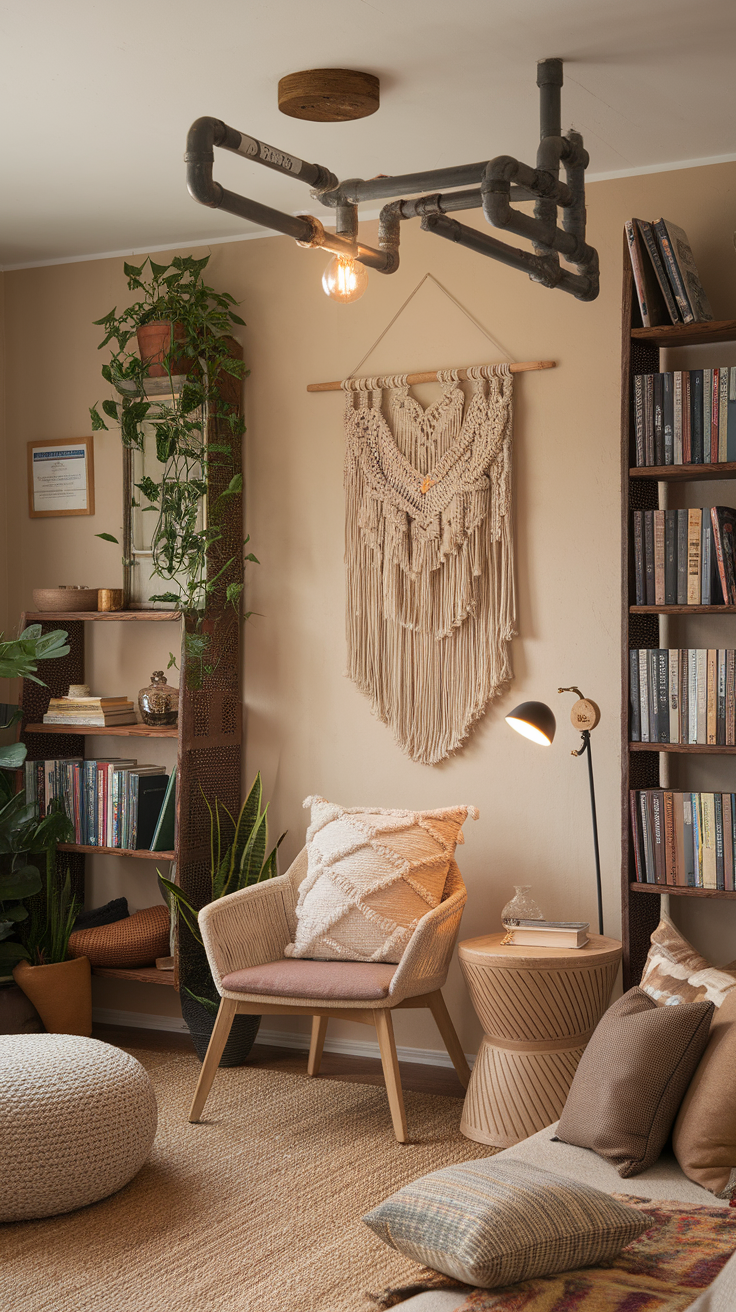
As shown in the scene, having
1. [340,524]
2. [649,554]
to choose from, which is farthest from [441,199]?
[340,524]

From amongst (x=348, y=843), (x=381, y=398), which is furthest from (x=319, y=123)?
(x=348, y=843)

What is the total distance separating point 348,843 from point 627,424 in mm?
1415

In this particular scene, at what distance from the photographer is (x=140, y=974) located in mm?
3816

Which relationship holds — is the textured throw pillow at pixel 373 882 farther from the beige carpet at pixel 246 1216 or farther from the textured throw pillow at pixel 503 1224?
the textured throw pillow at pixel 503 1224

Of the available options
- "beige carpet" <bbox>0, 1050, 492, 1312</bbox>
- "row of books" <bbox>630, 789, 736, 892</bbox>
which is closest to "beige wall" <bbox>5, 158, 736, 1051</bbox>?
"row of books" <bbox>630, 789, 736, 892</bbox>

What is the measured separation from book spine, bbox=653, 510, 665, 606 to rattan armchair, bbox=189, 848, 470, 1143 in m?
1.02

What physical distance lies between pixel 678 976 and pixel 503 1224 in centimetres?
97

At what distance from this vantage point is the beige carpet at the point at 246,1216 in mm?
2334

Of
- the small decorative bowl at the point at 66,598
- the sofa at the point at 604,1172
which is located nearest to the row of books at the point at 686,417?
the sofa at the point at 604,1172

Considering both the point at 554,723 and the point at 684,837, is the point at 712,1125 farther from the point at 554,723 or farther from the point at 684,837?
the point at 554,723

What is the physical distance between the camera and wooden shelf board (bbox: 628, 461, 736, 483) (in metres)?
2.99

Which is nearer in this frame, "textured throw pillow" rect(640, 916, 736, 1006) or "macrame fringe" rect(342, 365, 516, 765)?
"textured throw pillow" rect(640, 916, 736, 1006)

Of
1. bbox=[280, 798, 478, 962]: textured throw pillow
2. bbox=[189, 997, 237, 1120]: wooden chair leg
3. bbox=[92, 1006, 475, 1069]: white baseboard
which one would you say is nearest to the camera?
bbox=[189, 997, 237, 1120]: wooden chair leg

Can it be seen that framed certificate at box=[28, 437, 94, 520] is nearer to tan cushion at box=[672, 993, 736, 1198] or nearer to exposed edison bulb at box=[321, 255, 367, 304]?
exposed edison bulb at box=[321, 255, 367, 304]
